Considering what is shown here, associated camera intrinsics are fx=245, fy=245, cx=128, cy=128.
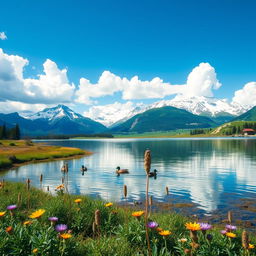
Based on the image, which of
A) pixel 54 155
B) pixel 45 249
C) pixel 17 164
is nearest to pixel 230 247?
pixel 45 249

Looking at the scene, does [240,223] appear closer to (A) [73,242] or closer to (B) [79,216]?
(B) [79,216]

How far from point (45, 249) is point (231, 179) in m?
44.3

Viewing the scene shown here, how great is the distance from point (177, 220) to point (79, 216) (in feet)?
16.1

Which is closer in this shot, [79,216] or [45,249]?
[45,249]

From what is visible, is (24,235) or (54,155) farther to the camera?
(54,155)

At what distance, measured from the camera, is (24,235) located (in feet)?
24.1

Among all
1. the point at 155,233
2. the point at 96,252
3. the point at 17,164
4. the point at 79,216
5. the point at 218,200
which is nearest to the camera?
the point at 96,252

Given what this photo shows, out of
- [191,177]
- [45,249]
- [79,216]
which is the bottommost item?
[191,177]

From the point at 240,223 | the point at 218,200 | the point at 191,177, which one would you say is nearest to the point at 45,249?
the point at 240,223

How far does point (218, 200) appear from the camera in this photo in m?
30.1

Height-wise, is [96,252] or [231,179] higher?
[96,252]

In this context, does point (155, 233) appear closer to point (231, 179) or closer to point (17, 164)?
point (231, 179)

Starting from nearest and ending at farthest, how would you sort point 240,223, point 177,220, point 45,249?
point 45,249 → point 177,220 → point 240,223

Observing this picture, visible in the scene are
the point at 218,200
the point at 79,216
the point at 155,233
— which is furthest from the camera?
the point at 218,200
